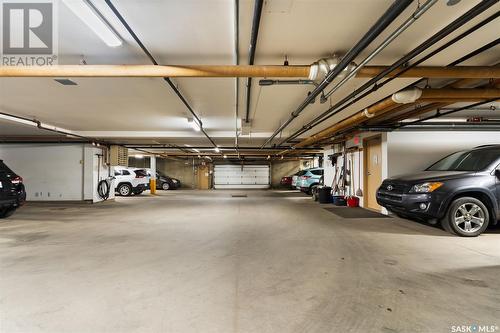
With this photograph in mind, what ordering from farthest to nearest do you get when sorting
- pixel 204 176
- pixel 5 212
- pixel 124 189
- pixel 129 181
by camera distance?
pixel 204 176, pixel 124 189, pixel 129 181, pixel 5 212

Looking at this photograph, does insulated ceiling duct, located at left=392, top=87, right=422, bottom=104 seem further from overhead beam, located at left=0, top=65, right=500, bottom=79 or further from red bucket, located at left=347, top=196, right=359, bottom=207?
red bucket, located at left=347, top=196, right=359, bottom=207

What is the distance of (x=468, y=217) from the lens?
4559mm

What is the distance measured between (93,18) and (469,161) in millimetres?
6271

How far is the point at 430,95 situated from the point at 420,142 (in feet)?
11.1

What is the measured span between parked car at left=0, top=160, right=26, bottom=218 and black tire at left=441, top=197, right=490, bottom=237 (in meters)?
8.95

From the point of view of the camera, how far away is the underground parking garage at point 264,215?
214cm

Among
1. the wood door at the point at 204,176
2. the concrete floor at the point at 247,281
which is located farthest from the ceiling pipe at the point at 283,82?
the wood door at the point at 204,176

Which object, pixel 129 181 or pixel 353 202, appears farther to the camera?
pixel 129 181

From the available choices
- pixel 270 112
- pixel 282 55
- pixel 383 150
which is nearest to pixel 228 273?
pixel 282 55

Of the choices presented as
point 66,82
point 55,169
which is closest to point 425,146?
point 66,82

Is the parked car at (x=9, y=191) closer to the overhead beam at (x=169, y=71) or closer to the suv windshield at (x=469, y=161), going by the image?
the overhead beam at (x=169, y=71)

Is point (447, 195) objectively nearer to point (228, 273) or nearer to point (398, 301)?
point (398, 301)

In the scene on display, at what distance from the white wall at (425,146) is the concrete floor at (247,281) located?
95.6 inches

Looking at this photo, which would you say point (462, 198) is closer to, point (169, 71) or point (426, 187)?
point (426, 187)
